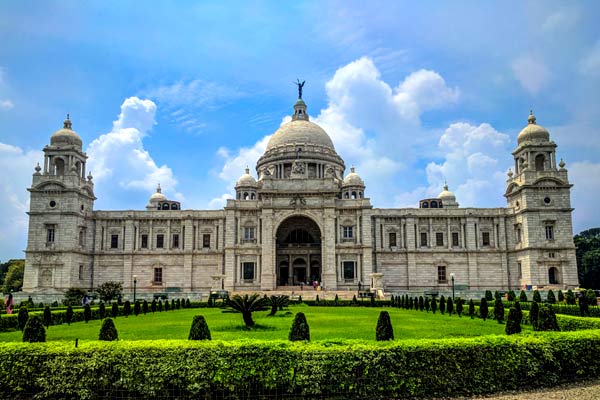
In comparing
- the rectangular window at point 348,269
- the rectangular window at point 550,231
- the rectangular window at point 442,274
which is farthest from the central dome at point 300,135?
the rectangular window at point 550,231

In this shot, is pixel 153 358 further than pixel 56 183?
No

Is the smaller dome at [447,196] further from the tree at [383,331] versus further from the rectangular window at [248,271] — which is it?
the tree at [383,331]

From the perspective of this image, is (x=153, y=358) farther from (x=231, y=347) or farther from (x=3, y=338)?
(x=3, y=338)

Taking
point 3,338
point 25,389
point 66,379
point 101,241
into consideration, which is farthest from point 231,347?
point 101,241

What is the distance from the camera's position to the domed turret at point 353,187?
211ft

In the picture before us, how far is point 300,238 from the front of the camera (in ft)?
198

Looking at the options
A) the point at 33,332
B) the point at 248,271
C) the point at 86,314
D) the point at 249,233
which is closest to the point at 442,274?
the point at 248,271

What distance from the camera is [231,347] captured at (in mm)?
11805

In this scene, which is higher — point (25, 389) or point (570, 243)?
point (570, 243)

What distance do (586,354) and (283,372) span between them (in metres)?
8.12

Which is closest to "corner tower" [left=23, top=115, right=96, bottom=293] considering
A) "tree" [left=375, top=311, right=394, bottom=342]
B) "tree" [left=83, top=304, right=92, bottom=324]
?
"tree" [left=83, top=304, right=92, bottom=324]

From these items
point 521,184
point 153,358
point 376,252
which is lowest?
point 153,358

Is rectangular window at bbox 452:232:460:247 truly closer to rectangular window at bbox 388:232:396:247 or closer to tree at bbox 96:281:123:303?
rectangular window at bbox 388:232:396:247

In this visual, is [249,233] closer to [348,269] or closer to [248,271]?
[248,271]
